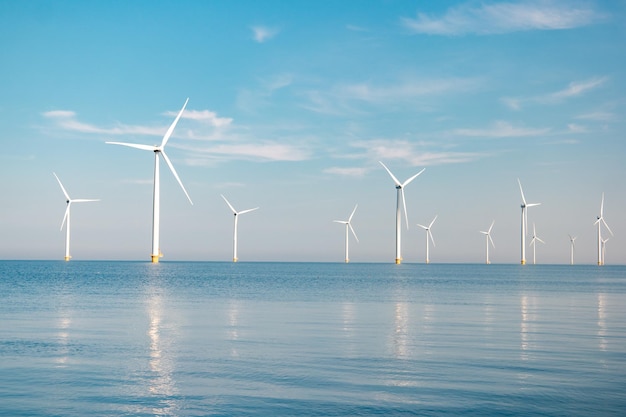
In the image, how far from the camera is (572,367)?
24.9 m

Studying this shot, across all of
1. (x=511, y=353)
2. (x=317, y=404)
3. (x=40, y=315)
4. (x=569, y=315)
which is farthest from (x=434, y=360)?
(x=40, y=315)

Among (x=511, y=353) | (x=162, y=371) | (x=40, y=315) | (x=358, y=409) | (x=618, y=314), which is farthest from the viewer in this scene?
(x=618, y=314)

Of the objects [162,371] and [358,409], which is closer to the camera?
[358,409]

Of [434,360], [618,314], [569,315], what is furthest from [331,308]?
[434,360]

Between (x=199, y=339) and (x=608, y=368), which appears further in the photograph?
(x=199, y=339)

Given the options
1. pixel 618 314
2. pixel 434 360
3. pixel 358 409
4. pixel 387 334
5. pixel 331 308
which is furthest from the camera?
pixel 331 308

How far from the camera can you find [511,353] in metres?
28.3

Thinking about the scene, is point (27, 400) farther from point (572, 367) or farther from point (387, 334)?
point (387, 334)

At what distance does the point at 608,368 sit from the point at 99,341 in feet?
66.3

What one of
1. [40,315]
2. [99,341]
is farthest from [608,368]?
[40,315]

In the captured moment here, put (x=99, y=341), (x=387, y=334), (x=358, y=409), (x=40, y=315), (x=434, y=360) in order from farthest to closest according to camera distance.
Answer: (x=40, y=315), (x=387, y=334), (x=99, y=341), (x=434, y=360), (x=358, y=409)

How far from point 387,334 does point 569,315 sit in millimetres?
19085

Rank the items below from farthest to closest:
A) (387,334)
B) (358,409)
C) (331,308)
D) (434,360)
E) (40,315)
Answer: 1. (331,308)
2. (40,315)
3. (387,334)
4. (434,360)
5. (358,409)

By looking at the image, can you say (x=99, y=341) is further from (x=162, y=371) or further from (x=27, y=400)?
(x=27, y=400)
